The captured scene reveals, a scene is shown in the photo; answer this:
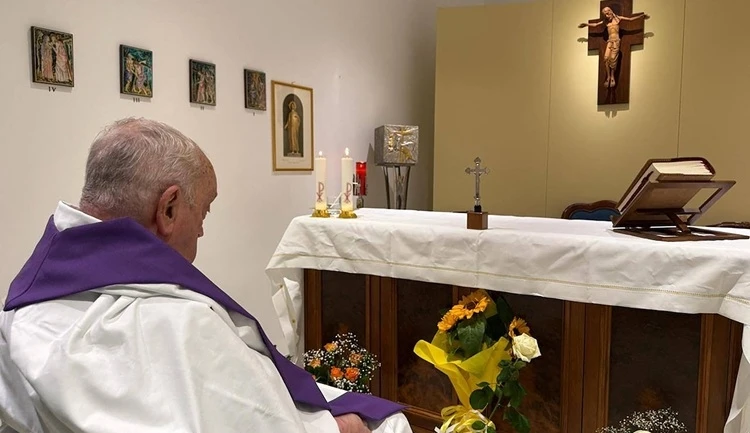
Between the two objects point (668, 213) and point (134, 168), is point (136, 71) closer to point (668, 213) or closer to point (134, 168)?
point (134, 168)

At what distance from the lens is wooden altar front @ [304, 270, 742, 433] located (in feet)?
6.17

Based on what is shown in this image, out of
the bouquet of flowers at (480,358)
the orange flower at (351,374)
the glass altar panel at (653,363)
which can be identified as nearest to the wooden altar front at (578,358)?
the glass altar panel at (653,363)

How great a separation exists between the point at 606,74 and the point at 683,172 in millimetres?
2680

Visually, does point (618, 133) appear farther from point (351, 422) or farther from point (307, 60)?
point (351, 422)

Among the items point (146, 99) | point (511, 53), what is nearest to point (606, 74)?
point (511, 53)

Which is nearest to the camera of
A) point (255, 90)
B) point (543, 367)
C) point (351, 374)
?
point (543, 367)

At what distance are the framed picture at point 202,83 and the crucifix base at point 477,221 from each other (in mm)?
1781

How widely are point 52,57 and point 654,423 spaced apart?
2687 millimetres

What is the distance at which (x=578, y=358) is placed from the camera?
2.06 metres

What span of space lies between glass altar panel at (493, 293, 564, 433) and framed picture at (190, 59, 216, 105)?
205 centimetres

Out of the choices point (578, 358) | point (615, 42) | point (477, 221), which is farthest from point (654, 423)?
point (615, 42)

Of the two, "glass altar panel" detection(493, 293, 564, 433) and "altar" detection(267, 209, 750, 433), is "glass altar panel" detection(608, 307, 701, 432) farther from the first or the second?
"glass altar panel" detection(493, 293, 564, 433)

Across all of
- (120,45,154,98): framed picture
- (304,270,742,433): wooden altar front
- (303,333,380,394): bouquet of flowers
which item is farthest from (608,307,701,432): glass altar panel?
(120,45,154,98): framed picture

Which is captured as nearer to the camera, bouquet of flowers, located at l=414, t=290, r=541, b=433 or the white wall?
bouquet of flowers, located at l=414, t=290, r=541, b=433
